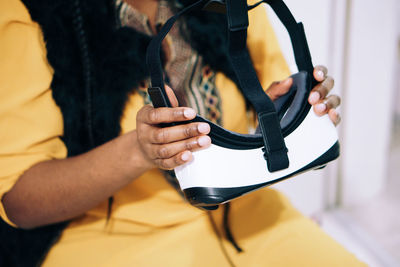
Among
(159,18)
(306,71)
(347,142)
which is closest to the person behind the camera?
(306,71)

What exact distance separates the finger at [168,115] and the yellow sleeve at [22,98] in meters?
0.19

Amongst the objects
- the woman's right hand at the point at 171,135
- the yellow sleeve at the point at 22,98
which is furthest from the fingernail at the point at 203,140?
the yellow sleeve at the point at 22,98

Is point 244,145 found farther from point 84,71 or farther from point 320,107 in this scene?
point 84,71

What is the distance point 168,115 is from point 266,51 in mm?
348

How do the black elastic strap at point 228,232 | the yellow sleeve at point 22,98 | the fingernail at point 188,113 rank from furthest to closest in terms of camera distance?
the black elastic strap at point 228,232 → the yellow sleeve at point 22,98 → the fingernail at point 188,113

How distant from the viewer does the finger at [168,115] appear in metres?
0.34

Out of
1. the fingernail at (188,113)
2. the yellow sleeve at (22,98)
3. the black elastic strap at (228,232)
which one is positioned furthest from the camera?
the black elastic strap at (228,232)

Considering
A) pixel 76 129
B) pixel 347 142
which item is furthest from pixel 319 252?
pixel 347 142

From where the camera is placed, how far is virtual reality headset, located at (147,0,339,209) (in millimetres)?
356

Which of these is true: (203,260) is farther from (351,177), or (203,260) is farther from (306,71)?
(351,177)

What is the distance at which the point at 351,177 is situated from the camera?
1.17 meters

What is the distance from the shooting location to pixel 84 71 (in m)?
0.49

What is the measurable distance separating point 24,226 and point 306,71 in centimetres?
48

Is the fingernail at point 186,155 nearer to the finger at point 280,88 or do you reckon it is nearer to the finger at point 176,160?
the finger at point 176,160
